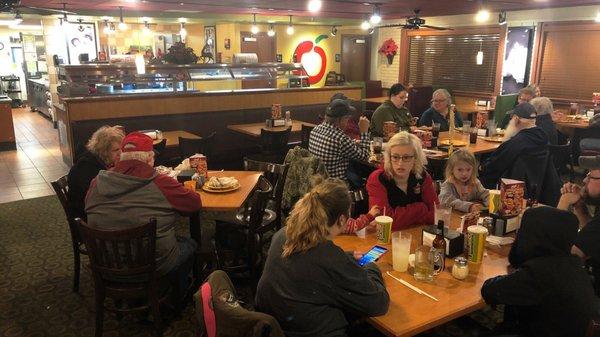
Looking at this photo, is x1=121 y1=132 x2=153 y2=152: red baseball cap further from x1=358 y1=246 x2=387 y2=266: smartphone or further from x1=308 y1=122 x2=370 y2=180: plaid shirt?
x1=308 y1=122 x2=370 y2=180: plaid shirt

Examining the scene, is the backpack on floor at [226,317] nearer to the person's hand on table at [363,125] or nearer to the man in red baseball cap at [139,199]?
the man in red baseball cap at [139,199]

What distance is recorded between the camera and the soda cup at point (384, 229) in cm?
248

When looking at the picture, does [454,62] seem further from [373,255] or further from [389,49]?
[373,255]

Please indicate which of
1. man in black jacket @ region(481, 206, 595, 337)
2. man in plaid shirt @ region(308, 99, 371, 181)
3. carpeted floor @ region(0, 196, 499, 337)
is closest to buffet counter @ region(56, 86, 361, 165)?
carpeted floor @ region(0, 196, 499, 337)

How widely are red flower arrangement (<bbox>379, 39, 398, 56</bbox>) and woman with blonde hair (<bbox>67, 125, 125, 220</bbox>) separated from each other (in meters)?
9.49

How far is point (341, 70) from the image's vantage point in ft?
44.9

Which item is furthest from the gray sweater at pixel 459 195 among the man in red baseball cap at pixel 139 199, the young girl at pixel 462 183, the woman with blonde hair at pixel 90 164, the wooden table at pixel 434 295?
the woman with blonde hair at pixel 90 164

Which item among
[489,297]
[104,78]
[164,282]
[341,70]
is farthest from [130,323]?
[341,70]

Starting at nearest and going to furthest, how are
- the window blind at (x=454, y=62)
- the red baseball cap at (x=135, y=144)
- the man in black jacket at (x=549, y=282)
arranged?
the man in black jacket at (x=549, y=282) < the red baseball cap at (x=135, y=144) < the window blind at (x=454, y=62)

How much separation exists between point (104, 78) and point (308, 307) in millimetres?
6601

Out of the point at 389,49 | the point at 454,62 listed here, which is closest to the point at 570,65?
the point at 454,62

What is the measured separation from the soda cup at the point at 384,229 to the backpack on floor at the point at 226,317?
105cm

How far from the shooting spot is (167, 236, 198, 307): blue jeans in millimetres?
3001

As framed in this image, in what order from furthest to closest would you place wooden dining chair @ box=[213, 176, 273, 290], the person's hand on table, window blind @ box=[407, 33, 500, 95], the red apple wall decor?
the red apple wall decor, window blind @ box=[407, 33, 500, 95], the person's hand on table, wooden dining chair @ box=[213, 176, 273, 290]
